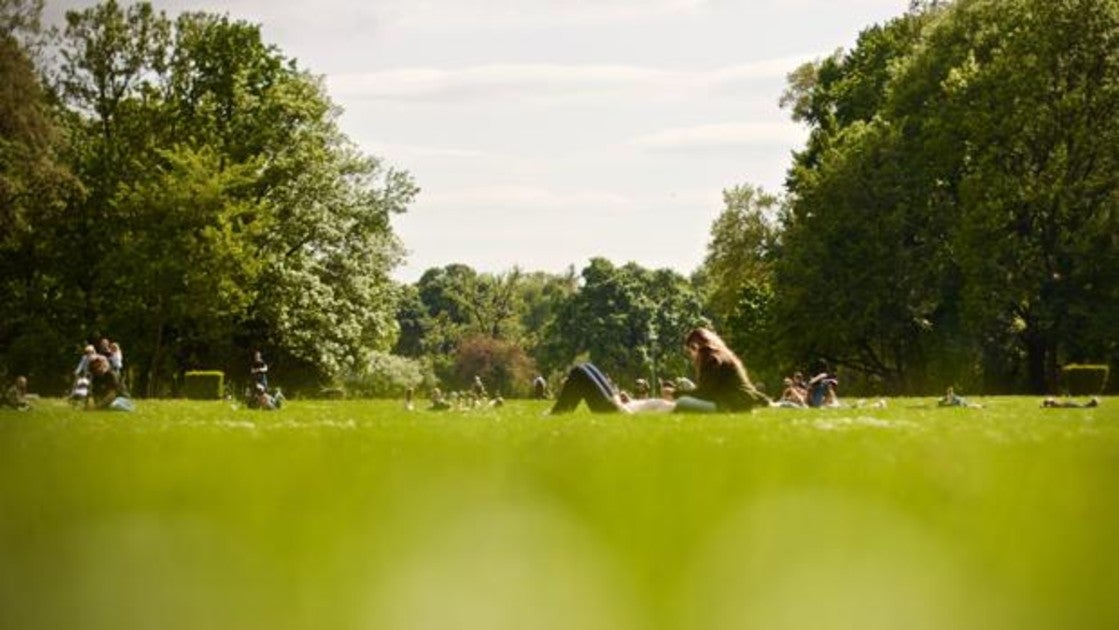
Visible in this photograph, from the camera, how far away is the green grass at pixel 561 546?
263 centimetres

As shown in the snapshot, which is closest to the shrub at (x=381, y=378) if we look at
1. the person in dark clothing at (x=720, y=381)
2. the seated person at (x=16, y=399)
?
the seated person at (x=16, y=399)

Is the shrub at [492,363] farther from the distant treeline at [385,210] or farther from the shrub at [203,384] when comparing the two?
the shrub at [203,384]

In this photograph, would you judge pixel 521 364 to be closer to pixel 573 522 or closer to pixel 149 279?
pixel 149 279

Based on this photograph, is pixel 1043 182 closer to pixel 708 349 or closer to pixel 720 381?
pixel 708 349

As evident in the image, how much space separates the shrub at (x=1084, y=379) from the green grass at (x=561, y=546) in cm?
4397

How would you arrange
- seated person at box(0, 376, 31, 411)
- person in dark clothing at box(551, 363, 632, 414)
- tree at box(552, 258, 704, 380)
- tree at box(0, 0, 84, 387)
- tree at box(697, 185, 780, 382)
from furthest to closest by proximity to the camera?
tree at box(552, 258, 704, 380)
tree at box(697, 185, 780, 382)
tree at box(0, 0, 84, 387)
seated person at box(0, 376, 31, 411)
person in dark clothing at box(551, 363, 632, 414)

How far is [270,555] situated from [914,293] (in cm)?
5656

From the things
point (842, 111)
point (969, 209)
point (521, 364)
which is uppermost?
point (842, 111)

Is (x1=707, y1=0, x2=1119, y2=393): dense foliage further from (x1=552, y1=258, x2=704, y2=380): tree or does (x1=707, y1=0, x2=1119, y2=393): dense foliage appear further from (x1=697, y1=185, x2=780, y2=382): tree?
(x1=552, y1=258, x2=704, y2=380): tree

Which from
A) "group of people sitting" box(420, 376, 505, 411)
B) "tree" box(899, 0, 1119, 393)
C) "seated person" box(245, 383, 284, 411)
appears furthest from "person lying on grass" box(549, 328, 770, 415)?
"tree" box(899, 0, 1119, 393)

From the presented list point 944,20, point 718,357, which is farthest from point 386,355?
point 718,357

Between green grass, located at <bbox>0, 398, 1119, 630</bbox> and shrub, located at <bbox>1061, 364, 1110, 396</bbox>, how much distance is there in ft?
144

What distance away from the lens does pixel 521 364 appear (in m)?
138

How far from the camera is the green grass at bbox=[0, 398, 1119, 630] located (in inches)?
104
